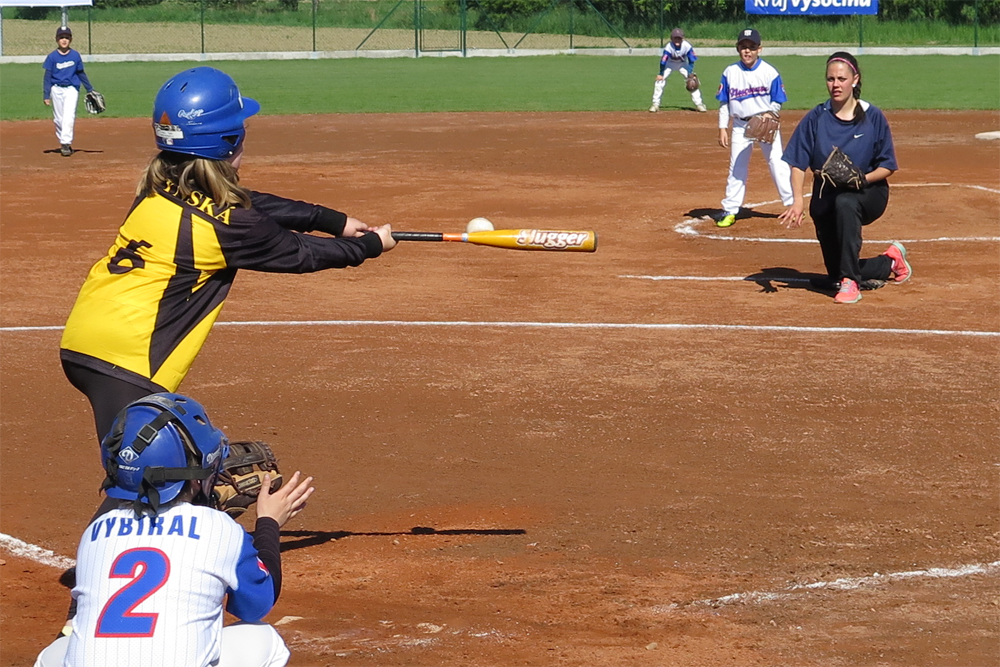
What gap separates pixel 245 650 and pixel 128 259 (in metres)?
1.91

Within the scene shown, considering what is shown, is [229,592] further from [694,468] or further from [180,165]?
[694,468]

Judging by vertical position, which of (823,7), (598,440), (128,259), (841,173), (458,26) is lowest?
(598,440)

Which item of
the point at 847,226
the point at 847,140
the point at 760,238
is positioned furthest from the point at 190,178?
the point at 760,238

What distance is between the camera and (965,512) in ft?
22.5

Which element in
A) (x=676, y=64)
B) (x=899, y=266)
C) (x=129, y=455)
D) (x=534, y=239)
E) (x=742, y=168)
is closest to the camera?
(x=129, y=455)

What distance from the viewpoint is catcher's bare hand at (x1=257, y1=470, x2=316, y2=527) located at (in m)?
4.25

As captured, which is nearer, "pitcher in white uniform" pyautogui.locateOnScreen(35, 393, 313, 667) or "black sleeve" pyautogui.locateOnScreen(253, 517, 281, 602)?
"pitcher in white uniform" pyautogui.locateOnScreen(35, 393, 313, 667)

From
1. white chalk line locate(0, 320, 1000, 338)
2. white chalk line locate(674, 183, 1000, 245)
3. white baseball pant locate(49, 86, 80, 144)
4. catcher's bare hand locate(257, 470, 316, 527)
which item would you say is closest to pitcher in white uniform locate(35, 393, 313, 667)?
catcher's bare hand locate(257, 470, 316, 527)

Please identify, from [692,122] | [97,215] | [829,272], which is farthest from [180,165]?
[692,122]

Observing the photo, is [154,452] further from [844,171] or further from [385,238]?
[844,171]

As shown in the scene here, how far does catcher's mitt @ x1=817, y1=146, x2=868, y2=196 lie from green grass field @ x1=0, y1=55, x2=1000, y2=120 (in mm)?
18769

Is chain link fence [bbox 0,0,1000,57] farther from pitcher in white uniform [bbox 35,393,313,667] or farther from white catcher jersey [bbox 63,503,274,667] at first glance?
white catcher jersey [bbox 63,503,274,667]

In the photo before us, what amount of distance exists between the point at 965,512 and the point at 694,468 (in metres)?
1.58

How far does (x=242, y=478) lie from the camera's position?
478cm
